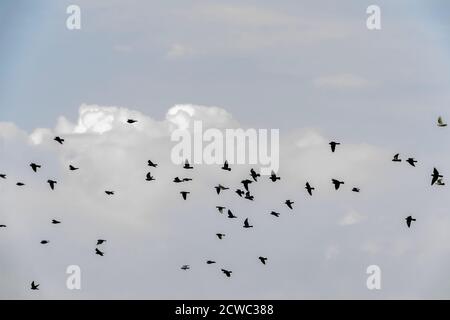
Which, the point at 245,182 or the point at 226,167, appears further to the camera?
the point at 245,182

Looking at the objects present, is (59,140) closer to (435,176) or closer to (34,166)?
(34,166)

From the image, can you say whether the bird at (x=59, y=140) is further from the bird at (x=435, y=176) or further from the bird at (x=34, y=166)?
the bird at (x=435, y=176)

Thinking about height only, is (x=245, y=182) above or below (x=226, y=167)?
below

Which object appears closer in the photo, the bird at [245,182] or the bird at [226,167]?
the bird at [226,167]

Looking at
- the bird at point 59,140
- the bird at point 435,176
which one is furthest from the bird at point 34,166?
the bird at point 435,176

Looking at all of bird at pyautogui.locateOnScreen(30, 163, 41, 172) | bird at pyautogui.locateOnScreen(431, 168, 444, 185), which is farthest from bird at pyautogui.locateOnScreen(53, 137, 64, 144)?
bird at pyautogui.locateOnScreen(431, 168, 444, 185)

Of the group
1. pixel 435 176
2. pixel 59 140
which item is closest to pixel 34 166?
pixel 59 140

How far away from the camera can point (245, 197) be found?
10744 cm

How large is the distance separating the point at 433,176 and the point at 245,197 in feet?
64.7

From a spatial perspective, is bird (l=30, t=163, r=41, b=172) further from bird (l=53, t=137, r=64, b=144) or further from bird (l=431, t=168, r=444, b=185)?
bird (l=431, t=168, r=444, b=185)

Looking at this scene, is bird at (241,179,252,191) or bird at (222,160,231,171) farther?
bird at (241,179,252,191)
